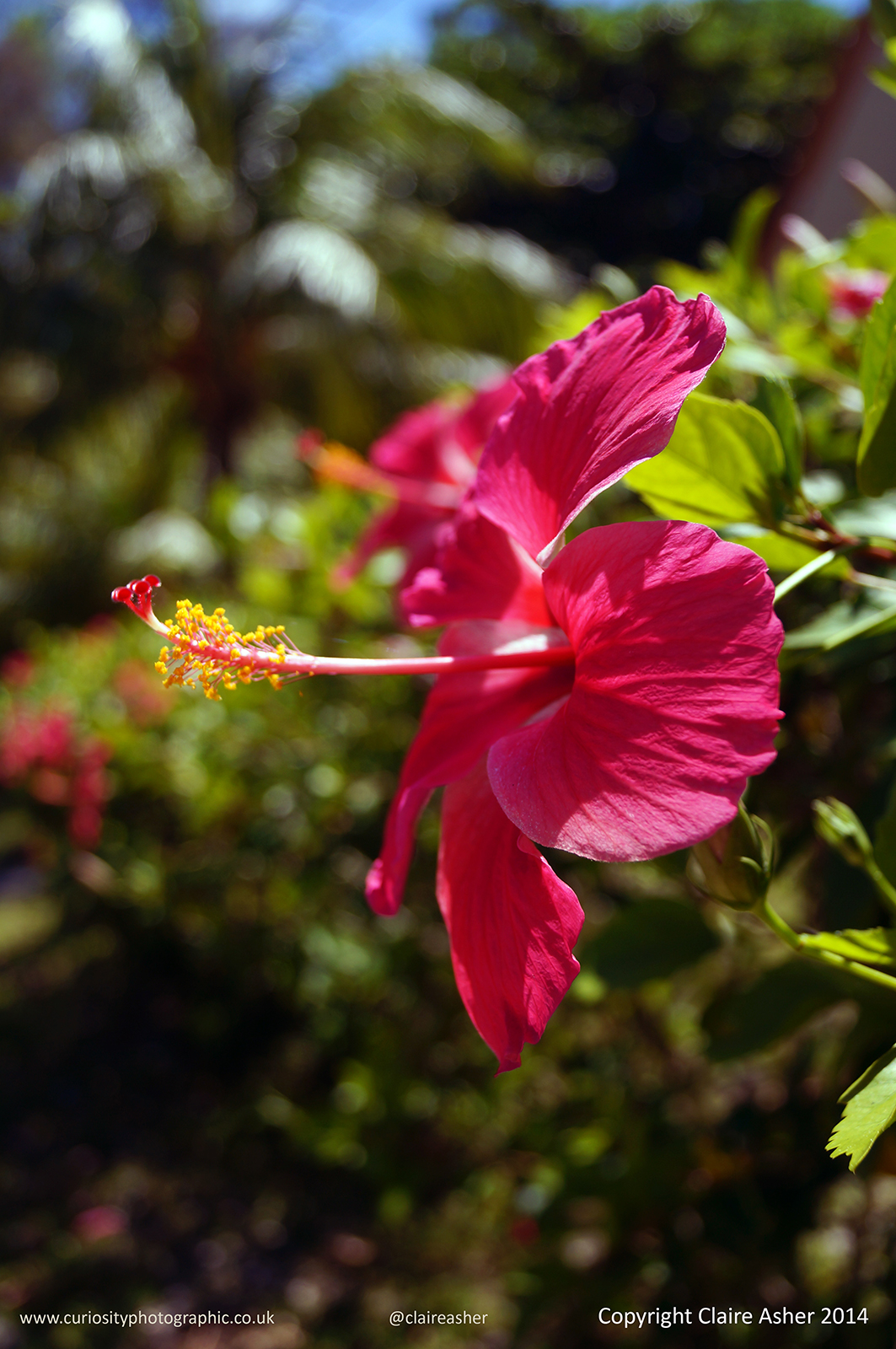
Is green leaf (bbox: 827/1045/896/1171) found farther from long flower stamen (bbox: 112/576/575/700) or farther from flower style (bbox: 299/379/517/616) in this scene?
flower style (bbox: 299/379/517/616)

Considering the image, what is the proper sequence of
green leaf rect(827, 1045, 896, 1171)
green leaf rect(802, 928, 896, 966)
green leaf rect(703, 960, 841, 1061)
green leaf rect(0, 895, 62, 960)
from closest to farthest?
green leaf rect(827, 1045, 896, 1171), green leaf rect(802, 928, 896, 966), green leaf rect(703, 960, 841, 1061), green leaf rect(0, 895, 62, 960)

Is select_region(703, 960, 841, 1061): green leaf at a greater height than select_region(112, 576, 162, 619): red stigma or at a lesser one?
lesser

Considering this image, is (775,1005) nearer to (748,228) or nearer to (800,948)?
(800,948)

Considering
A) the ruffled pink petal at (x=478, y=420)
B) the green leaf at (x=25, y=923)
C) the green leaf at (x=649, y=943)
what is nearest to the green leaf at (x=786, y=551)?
the green leaf at (x=649, y=943)

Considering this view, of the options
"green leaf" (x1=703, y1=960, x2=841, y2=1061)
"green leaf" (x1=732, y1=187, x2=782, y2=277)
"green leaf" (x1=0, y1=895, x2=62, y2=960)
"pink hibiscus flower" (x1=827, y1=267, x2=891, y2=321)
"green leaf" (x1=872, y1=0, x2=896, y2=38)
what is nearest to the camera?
"green leaf" (x1=872, y1=0, x2=896, y2=38)

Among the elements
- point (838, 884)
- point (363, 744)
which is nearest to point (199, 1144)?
point (363, 744)

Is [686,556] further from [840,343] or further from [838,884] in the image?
[840,343]

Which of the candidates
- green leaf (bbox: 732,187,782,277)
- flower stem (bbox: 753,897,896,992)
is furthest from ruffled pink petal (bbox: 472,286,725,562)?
green leaf (bbox: 732,187,782,277)

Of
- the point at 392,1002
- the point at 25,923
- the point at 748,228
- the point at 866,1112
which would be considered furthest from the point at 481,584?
the point at 25,923

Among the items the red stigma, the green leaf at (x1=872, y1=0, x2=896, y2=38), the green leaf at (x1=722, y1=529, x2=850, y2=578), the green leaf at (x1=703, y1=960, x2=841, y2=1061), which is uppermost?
the green leaf at (x1=872, y1=0, x2=896, y2=38)
